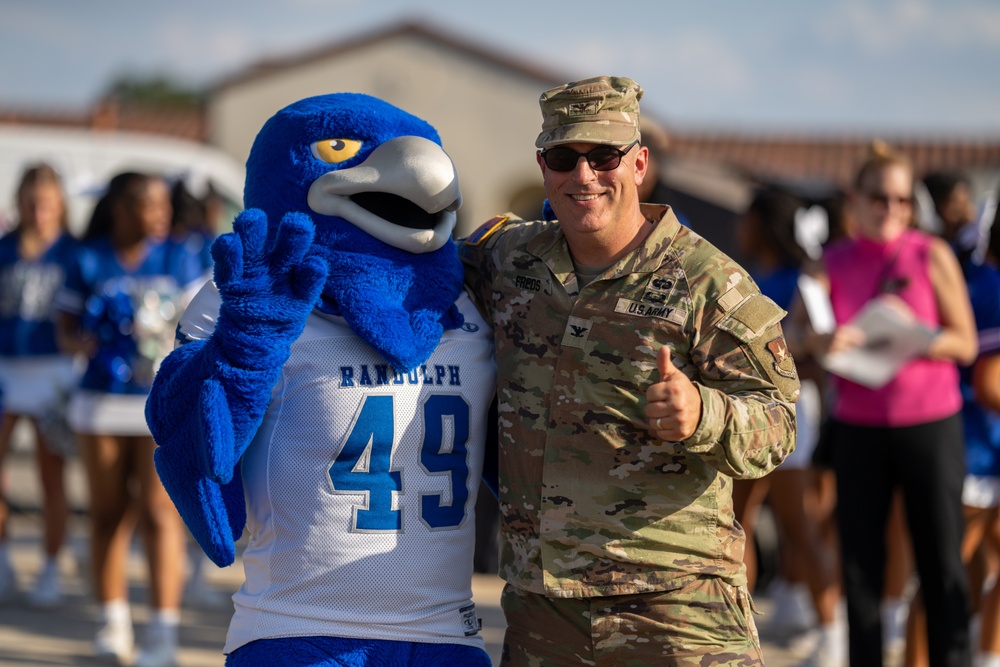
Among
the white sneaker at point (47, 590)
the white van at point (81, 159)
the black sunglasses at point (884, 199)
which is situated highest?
the white van at point (81, 159)

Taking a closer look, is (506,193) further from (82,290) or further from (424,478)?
(424,478)

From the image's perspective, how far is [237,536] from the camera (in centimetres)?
287

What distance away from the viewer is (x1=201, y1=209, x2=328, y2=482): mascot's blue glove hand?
2578 mm

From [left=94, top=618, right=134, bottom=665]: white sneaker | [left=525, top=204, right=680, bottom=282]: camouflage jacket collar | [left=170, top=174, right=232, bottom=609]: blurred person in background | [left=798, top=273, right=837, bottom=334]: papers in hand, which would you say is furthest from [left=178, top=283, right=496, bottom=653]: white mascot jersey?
[left=170, top=174, right=232, bottom=609]: blurred person in background

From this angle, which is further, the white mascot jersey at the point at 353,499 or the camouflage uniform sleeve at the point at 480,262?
the camouflage uniform sleeve at the point at 480,262

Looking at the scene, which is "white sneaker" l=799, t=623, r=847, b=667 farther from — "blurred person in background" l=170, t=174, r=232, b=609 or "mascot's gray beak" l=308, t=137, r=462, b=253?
"mascot's gray beak" l=308, t=137, r=462, b=253

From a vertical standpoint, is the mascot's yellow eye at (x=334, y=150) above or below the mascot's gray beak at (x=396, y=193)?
above

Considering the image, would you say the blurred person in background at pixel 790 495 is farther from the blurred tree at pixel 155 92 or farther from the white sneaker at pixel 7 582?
the blurred tree at pixel 155 92

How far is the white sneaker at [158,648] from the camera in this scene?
5496 mm

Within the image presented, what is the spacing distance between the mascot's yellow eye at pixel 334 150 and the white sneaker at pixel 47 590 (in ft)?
15.0

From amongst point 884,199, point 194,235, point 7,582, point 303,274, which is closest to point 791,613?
point 884,199

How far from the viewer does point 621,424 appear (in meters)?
2.72

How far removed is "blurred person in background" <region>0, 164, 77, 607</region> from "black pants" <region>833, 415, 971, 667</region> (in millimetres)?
4094

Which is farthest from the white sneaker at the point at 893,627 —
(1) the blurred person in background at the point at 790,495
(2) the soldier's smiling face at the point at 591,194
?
(2) the soldier's smiling face at the point at 591,194
